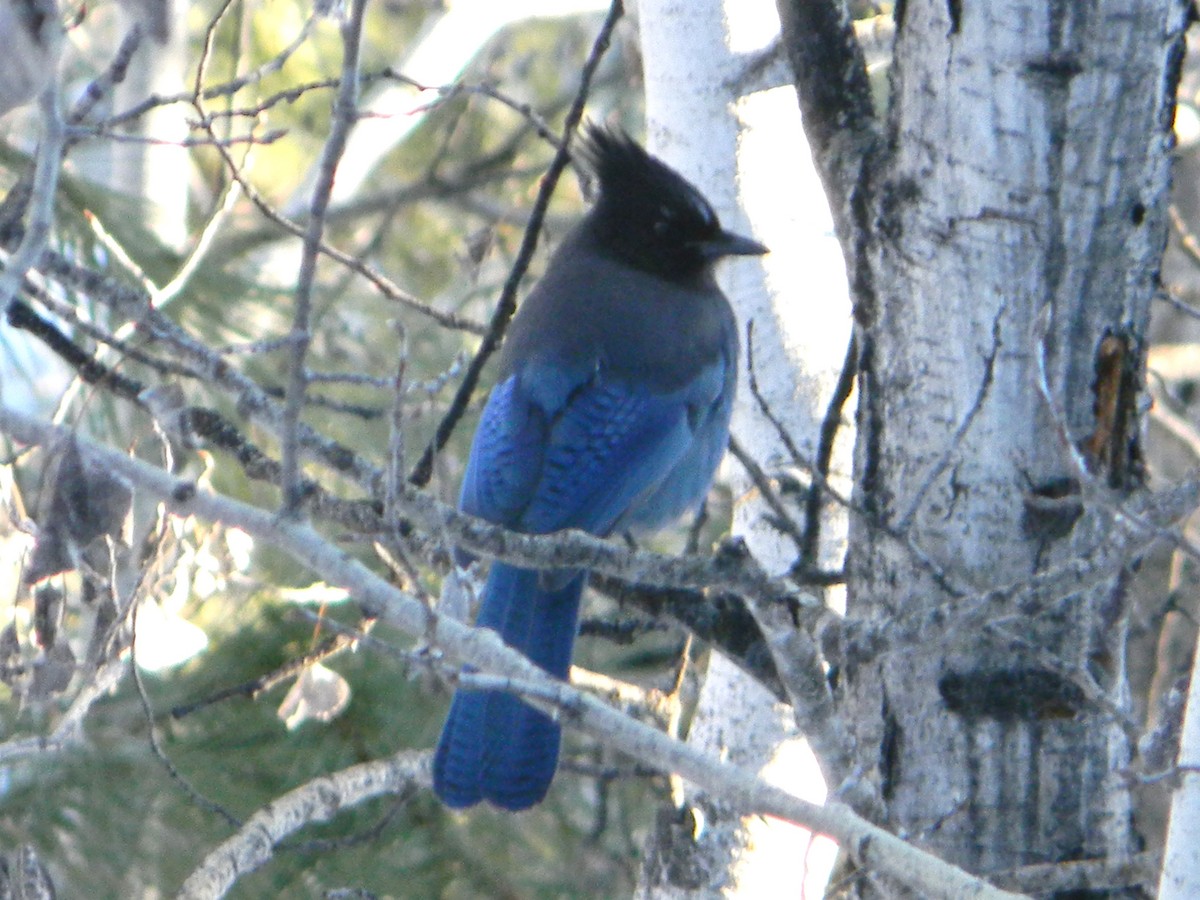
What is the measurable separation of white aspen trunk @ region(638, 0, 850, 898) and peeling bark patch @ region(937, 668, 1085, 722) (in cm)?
71

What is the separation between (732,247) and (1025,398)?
1.16m

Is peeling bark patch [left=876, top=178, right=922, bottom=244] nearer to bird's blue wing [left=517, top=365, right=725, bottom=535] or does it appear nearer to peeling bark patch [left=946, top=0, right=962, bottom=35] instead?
peeling bark patch [left=946, top=0, right=962, bottom=35]

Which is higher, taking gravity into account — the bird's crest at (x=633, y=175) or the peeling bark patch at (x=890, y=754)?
the bird's crest at (x=633, y=175)

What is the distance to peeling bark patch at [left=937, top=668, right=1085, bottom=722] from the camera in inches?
76.1

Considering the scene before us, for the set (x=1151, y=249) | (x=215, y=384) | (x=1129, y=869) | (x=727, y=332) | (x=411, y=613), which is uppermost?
(x=727, y=332)

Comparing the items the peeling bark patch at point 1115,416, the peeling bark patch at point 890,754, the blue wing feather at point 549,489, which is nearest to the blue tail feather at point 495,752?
the blue wing feather at point 549,489

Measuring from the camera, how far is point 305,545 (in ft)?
5.46

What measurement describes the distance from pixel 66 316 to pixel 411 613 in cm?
73

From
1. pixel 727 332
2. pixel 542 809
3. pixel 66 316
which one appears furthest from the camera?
pixel 542 809

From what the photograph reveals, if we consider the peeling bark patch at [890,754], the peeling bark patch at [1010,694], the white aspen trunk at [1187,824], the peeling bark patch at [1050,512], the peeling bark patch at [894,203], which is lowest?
the white aspen trunk at [1187,824]

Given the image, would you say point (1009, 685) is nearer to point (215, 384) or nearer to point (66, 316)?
point (215, 384)

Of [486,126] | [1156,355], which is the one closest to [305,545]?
[1156,355]

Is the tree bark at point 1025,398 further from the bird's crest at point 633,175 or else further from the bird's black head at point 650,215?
the bird's crest at point 633,175

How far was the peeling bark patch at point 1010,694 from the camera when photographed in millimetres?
1933
